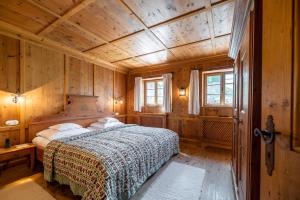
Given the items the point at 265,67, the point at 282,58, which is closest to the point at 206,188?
the point at 265,67

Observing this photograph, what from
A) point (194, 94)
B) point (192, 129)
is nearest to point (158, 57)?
point (194, 94)

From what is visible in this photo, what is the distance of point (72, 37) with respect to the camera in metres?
3.00

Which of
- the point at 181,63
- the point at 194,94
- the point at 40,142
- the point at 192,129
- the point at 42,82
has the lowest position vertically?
the point at 192,129

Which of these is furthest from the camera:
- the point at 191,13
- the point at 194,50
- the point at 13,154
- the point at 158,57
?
the point at 158,57

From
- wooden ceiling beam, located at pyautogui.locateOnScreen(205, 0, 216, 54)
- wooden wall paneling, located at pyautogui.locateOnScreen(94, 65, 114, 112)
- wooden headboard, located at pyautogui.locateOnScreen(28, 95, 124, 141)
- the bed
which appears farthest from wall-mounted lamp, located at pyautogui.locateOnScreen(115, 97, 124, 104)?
wooden ceiling beam, located at pyautogui.locateOnScreen(205, 0, 216, 54)

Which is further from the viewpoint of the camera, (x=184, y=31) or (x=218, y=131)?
(x=218, y=131)

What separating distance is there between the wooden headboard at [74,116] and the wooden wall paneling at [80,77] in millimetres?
209

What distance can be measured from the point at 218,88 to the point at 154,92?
224cm

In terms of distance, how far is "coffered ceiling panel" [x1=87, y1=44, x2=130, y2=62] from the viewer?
359 centimetres

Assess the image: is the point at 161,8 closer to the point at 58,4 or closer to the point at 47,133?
the point at 58,4

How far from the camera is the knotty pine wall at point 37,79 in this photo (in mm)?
2678

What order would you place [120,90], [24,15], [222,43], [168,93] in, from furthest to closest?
[120,90], [168,93], [222,43], [24,15]

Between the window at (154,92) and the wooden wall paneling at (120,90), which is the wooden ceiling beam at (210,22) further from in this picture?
the wooden wall paneling at (120,90)

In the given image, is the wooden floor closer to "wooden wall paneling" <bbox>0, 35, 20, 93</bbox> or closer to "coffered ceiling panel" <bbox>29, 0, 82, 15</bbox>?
"wooden wall paneling" <bbox>0, 35, 20, 93</bbox>
